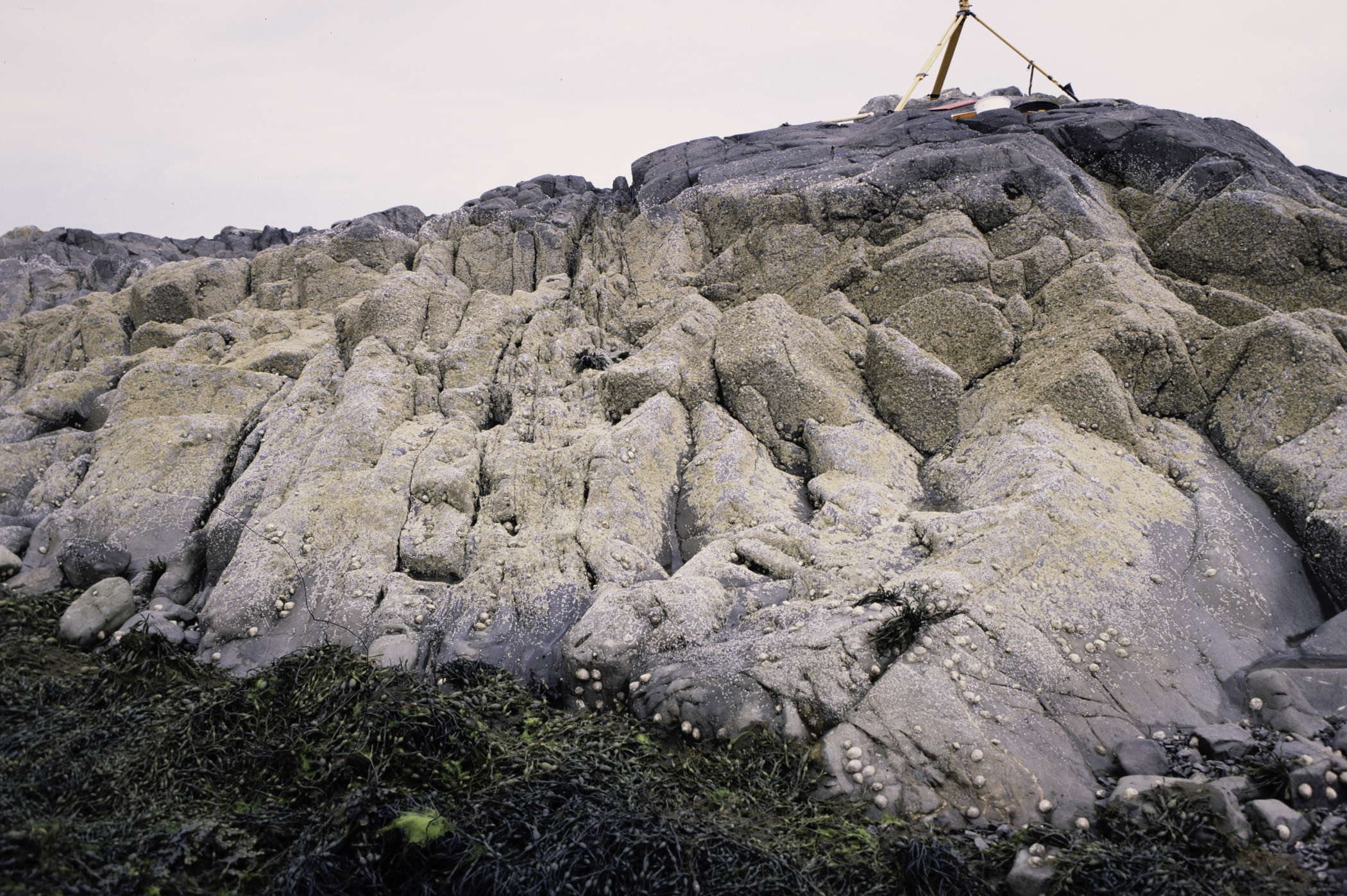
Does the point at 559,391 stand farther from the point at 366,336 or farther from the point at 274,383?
the point at 274,383

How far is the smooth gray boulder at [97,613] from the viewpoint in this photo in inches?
277

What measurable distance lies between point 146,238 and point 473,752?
23353 mm

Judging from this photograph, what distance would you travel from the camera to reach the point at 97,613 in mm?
7195

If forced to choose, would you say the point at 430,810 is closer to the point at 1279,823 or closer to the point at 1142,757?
the point at 1142,757

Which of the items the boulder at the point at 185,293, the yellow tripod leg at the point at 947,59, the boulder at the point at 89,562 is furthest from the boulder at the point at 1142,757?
the yellow tripod leg at the point at 947,59

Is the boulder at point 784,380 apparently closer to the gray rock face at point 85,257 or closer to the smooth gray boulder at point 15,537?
the smooth gray boulder at point 15,537

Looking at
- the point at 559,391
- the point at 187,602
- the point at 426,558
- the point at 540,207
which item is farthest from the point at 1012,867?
the point at 540,207

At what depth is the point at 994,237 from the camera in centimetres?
1116

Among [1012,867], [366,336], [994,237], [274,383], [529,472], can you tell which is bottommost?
[1012,867]

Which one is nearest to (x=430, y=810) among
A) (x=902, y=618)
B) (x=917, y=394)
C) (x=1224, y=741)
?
(x=902, y=618)

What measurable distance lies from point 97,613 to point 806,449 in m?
8.16

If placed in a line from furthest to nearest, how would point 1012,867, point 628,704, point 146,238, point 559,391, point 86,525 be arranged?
point 146,238 → point 559,391 → point 86,525 → point 628,704 → point 1012,867

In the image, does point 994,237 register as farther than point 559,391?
Yes

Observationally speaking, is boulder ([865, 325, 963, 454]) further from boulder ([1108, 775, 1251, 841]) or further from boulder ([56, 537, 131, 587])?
boulder ([56, 537, 131, 587])
